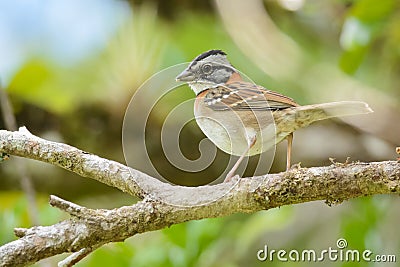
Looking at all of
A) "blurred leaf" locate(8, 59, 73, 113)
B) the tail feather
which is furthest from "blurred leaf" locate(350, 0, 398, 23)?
"blurred leaf" locate(8, 59, 73, 113)

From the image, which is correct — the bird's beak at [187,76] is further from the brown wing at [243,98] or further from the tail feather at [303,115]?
the tail feather at [303,115]

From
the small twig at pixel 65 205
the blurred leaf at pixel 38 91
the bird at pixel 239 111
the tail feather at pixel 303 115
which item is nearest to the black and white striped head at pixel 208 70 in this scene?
the bird at pixel 239 111

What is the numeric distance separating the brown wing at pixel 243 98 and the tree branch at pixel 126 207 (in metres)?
0.32

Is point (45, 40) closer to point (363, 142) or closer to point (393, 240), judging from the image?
point (363, 142)

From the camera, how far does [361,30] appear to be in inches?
106

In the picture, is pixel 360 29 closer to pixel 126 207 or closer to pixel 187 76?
pixel 187 76

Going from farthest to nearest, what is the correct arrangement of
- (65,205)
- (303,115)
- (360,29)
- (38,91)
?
(38,91)
(360,29)
(303,115)
(65,205)

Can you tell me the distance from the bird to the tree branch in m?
0.16

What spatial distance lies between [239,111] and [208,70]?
14cm

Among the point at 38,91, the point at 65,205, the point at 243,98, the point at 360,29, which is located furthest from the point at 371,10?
the point at 65,205

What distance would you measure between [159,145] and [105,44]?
777mm

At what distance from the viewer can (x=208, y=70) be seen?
1.93m

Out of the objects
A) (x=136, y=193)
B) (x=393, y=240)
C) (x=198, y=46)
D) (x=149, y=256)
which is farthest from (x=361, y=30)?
(x=136, y=193)

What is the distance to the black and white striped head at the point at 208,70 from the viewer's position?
1903mm
